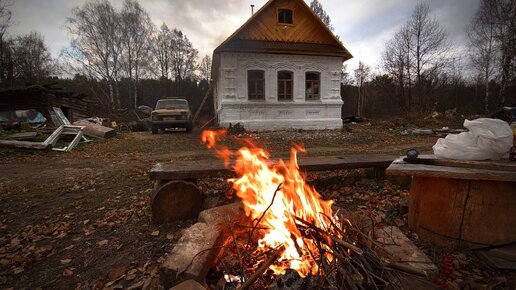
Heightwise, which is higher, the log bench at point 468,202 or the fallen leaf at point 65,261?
the log bench at point 468,202

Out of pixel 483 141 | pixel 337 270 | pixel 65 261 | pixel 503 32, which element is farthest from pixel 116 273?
pixel 503 32

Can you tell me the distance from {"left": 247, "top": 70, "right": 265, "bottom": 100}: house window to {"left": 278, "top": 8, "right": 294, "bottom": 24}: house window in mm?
3239

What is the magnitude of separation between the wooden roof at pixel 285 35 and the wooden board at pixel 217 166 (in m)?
11.4

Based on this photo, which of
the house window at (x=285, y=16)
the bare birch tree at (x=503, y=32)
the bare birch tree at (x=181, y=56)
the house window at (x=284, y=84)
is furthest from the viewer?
the bare birch tree at (x=181, y=56)

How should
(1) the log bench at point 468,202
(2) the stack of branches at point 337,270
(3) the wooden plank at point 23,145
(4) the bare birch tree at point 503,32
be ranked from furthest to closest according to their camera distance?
(4) the bare birch tree at point 503,32, (3) the wooden plank at point 23,145, (1) the log bench at point 468,202, (2) the stack of branches at point 337,270

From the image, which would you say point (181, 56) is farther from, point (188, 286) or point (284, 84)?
point (188, 286)

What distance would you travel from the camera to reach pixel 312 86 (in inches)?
616

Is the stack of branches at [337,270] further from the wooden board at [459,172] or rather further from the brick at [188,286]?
the wooden board at [459,172]

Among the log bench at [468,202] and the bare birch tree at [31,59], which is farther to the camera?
the bare birch tree at [31,59]

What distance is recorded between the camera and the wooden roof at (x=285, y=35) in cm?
1441

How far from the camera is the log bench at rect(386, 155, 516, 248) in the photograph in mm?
2404

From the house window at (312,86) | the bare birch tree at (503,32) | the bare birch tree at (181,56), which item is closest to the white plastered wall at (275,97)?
the house window at (312,86)

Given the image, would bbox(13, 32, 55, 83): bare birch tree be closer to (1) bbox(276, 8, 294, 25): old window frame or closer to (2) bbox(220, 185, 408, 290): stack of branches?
(1) bbox(276, 8, 294, 25): old window frame

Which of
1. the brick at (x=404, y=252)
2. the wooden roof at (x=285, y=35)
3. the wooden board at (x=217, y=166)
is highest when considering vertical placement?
the wooden roof at (x=285, y=35)
